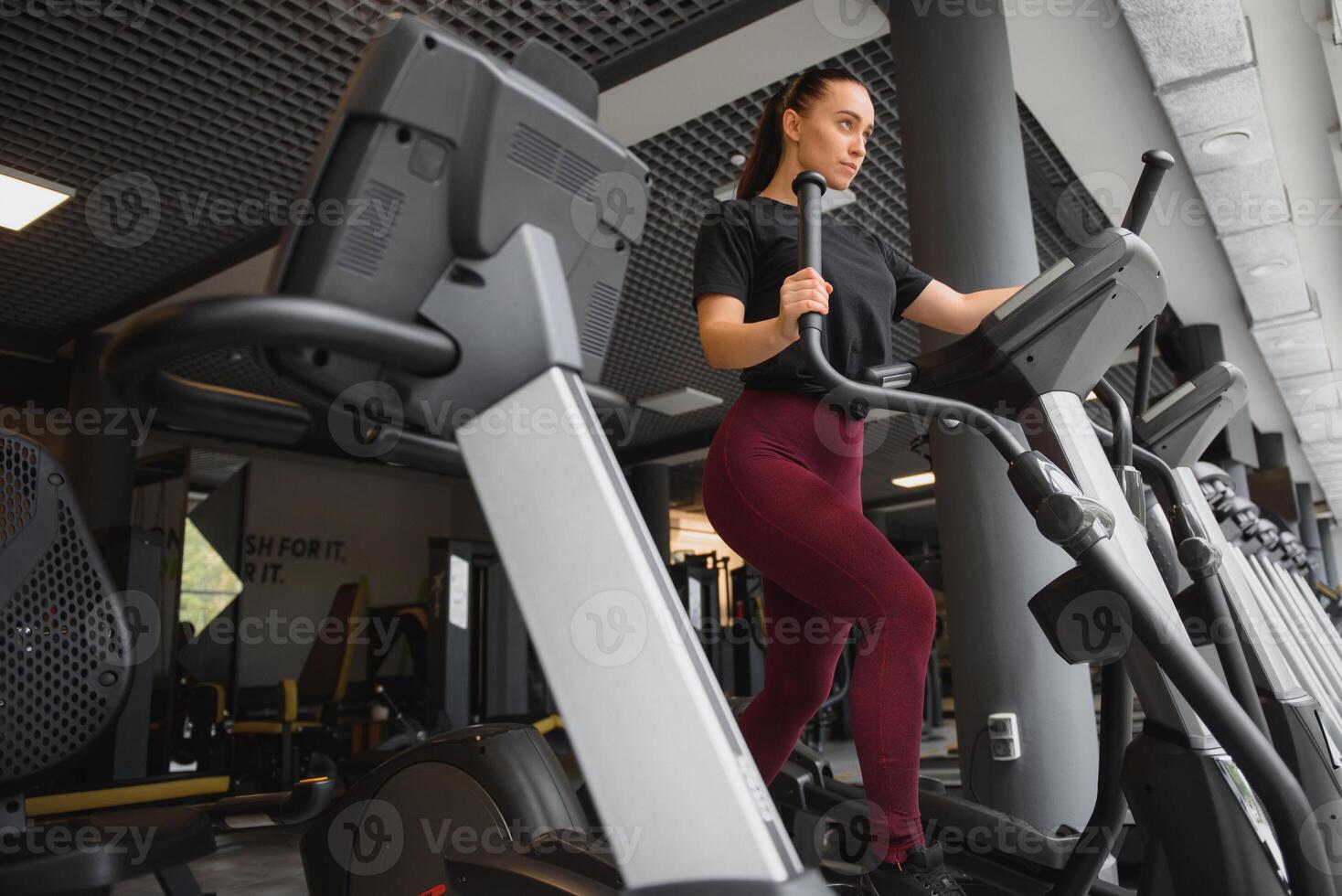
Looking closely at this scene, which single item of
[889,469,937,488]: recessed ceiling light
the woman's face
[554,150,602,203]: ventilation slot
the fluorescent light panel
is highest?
the fluorescent light panel

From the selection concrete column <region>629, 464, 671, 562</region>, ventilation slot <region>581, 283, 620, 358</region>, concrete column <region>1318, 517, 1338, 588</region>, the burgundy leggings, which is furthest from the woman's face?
concrete column <region>1318, 517, 1338, 588</region>

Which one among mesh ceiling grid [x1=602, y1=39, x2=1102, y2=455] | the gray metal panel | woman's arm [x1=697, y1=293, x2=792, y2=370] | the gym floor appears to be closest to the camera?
the gray metal panel

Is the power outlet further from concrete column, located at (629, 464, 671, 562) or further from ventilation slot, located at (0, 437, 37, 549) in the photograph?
concrete column, located at (629, 464, 671, 562)

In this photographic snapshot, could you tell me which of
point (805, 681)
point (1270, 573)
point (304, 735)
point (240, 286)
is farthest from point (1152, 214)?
point (304, 735)

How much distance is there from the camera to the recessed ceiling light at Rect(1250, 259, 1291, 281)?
199 inches

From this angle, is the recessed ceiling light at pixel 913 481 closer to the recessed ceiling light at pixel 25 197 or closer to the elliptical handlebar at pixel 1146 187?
the recessed ceiling light at pixel 25 197

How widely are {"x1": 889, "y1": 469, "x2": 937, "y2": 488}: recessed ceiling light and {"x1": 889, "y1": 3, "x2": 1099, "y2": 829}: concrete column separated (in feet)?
26.6

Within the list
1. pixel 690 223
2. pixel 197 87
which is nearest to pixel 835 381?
pixel 197 87

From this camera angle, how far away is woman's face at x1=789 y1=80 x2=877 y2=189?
1406 mm

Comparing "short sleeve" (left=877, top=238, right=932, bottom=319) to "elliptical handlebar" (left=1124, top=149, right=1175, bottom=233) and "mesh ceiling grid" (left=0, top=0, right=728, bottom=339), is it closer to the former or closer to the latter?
"elliptical handlebar" (left=1124, top=149, right=1175, bottom=233)

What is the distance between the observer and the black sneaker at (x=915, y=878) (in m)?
1.11

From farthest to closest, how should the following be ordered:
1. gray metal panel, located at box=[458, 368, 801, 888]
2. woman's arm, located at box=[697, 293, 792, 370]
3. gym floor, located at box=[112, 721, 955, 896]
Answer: gym floor, located at box=[112, 721, 955, 896] < woman's arm, located at box=[697, 293, 792, 370] < gray metal panel, located at box=[458, 368, 801, 888]

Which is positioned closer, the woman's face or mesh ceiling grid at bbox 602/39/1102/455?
the woman's face

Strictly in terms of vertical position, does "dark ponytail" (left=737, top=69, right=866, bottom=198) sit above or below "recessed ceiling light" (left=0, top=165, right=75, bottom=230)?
below
